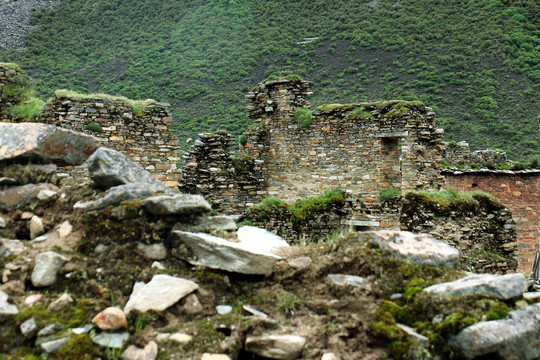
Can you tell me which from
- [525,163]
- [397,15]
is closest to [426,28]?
[397,15]

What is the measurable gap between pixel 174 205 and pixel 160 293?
865mm

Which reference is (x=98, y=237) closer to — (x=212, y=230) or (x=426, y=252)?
(x=212, y=230)

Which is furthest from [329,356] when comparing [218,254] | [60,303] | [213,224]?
[60,303]

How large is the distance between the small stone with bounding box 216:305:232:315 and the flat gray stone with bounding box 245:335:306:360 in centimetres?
34

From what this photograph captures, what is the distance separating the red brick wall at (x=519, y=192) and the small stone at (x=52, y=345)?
672 inches

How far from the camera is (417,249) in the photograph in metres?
3.38

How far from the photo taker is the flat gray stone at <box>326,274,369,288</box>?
3.13m

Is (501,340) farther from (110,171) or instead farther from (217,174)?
(217,174)

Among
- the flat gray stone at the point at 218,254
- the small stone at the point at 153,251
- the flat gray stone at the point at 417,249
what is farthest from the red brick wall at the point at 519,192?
the small stone at the point at 153,251

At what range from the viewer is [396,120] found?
12523mm

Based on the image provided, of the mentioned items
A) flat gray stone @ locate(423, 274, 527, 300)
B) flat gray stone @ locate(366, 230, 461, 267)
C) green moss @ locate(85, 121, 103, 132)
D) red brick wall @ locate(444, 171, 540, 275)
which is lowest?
red brick wall @ locate(444, 171, 540, 275)

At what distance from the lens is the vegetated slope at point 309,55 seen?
92.3 feet

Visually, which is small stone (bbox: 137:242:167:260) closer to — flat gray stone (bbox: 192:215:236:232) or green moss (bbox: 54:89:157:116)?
flat gray stone (bbox: 192:215:236:232)

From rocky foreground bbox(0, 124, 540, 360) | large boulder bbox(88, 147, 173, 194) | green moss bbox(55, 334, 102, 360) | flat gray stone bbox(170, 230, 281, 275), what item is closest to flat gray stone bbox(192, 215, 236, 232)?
rocky foreground bbox(0, 124, 540, 360)
